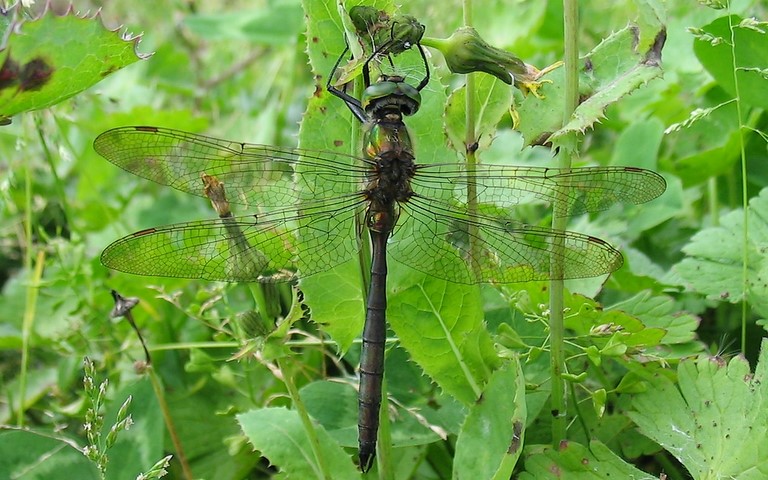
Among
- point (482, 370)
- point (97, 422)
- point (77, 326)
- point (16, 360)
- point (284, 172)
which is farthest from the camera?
point (16, 360)

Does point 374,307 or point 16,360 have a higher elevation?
point 374,307

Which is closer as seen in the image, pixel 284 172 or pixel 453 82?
pixel 284 172

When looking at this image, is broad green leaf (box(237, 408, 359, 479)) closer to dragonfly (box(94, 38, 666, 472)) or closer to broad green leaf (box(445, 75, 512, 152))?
dragonfly (box(94, 38, 666, 472))

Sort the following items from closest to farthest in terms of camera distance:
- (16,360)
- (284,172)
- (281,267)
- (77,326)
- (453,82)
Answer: (281,267)
(284,172)
(77,326)
(16,360)
(453,82)

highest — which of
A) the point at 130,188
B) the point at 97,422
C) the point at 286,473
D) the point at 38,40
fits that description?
the point at 38,40

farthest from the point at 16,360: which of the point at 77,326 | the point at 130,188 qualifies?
the point at 130,188

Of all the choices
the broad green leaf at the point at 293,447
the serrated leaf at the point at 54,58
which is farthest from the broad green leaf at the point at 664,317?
the serrated leaf at the point at 54,58

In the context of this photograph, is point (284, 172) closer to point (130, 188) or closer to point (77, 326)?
point (77, 326)

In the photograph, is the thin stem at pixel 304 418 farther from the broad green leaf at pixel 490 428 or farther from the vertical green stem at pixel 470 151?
the vertical green stem at pixel 470 151

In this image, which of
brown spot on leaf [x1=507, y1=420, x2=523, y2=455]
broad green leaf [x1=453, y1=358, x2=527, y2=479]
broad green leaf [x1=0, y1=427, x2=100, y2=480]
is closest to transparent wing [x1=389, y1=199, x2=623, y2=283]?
broad green leaf [x1=453, y1=358, x2=527, y2=479]
